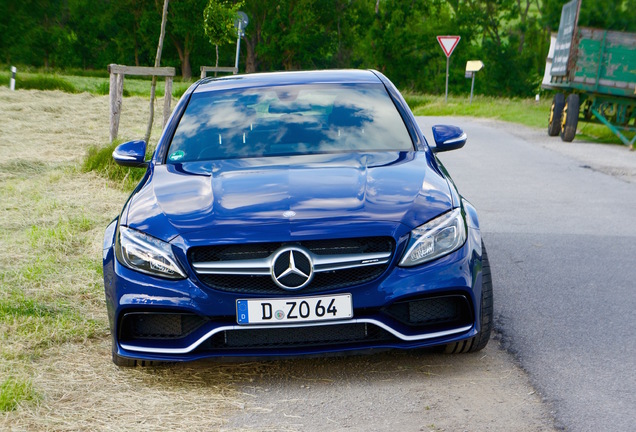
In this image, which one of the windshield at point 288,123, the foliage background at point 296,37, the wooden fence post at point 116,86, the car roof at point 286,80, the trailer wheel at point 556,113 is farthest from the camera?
the foliage background at point 296,37

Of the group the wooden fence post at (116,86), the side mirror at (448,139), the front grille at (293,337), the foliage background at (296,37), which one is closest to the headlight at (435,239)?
the front grille at (293,337)

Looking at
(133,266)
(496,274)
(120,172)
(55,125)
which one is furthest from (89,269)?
(55,125)

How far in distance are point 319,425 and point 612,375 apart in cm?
145

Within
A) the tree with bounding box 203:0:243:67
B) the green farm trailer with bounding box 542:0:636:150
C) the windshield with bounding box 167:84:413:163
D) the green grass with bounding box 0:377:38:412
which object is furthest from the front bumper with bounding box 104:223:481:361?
the green farm trailer with bounding box 542:0:636:150

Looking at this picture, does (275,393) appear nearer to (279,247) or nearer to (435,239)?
(279,247)

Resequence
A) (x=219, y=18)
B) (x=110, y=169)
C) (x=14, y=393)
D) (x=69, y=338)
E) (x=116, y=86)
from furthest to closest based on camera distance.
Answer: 1. (x=219, y=18)
2. (x=116, y=86)
3. (x=110, y=169)
4. (x=69, y=338)
5. (x=14, y=393)

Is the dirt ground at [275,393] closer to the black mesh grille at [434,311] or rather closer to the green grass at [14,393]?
the green grass at [14,393]

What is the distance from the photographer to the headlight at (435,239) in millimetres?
3859

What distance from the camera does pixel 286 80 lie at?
558 cm

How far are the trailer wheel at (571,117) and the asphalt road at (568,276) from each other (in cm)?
417

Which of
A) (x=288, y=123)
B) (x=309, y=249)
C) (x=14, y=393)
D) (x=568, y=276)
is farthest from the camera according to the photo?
(x=568, y=276)

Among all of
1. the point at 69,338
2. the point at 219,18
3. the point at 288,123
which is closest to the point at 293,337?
the point at 69,338

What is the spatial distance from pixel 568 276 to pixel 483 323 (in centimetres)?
215

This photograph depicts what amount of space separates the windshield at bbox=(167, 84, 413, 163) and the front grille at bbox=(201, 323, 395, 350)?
4.30ft
